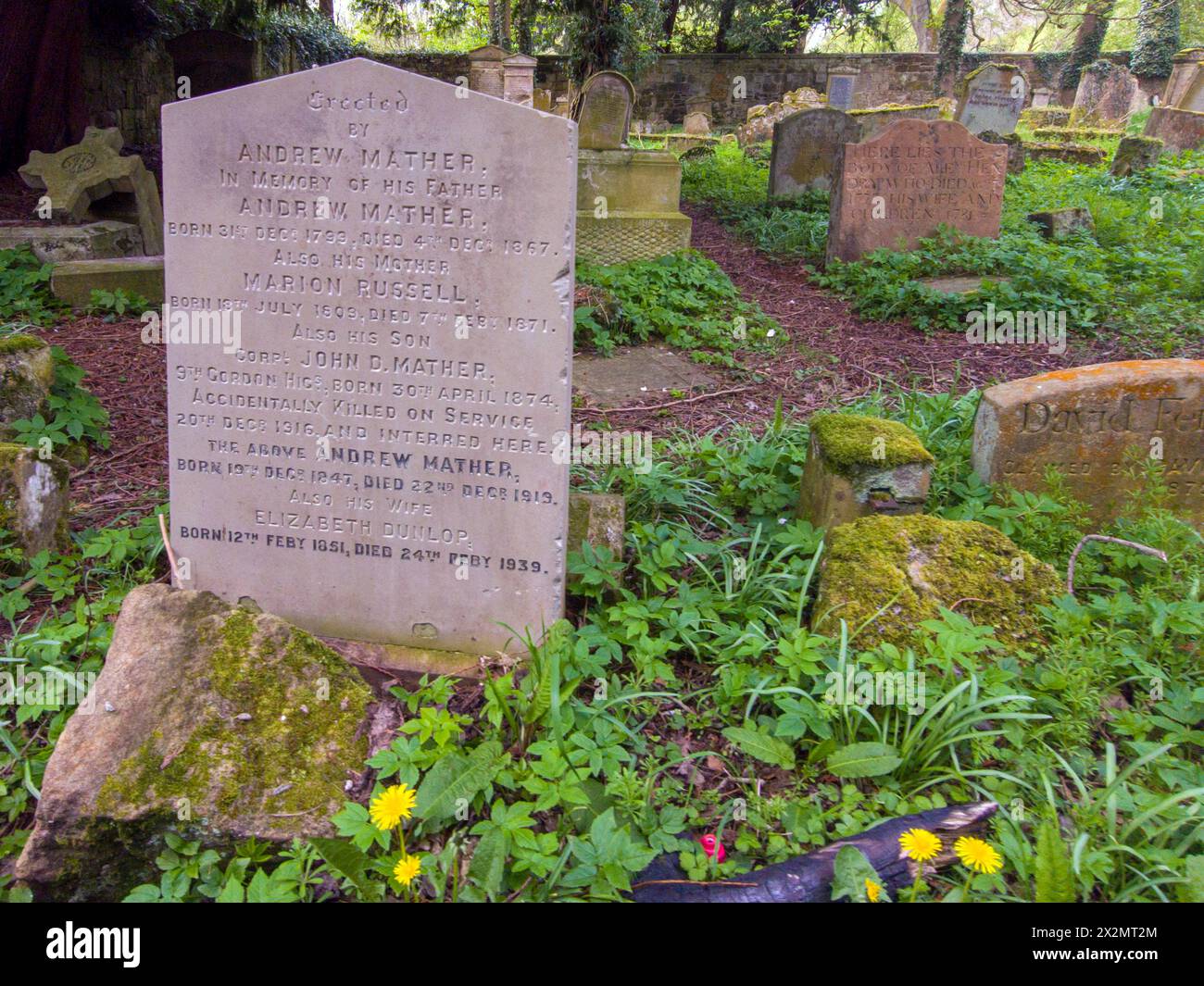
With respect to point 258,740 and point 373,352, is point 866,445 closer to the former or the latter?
point 373,352

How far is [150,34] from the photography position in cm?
1521

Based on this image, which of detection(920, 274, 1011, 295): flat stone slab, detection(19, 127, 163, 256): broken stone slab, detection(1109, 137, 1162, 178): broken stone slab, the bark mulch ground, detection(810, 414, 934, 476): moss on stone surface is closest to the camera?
detection(810, 414, 934, 476): moss on stone surface

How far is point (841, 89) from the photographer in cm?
2473

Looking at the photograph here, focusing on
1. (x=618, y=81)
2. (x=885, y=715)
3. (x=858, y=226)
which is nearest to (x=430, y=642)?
(x=885, y=715)

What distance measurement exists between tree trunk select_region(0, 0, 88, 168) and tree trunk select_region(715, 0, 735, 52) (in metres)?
19.7

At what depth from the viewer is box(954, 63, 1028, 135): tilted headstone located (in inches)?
617

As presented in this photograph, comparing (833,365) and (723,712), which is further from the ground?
(833,365)

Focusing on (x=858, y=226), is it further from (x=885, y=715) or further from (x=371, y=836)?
(x=371, y=836)

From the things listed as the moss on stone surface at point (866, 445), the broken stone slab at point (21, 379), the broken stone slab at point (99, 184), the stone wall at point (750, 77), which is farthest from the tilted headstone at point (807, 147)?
the stone wall at point (750, 77)

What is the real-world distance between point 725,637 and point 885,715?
63 centimetres

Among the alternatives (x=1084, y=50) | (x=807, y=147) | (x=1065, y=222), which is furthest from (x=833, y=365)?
(x=1084, y=50)

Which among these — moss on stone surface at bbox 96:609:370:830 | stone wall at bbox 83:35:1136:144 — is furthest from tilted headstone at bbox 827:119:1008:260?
A: stone wall at bbox 83:35:1136:144

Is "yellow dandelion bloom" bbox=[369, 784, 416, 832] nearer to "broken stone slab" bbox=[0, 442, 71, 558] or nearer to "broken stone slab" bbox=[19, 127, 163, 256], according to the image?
"broken stone slab" bbox=[0, 442, 71, 558]

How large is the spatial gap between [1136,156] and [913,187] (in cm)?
660
